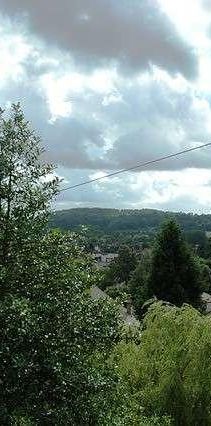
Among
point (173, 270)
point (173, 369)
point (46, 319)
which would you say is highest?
point (46, 319)

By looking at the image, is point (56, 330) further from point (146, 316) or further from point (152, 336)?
point (146, 316)

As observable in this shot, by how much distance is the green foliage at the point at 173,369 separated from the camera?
48.6 feet

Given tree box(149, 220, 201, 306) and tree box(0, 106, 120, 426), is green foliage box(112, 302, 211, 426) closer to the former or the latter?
tree box(0, 106, 120, 426)

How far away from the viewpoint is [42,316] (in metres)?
9.14

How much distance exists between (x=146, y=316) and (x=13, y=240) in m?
8.71

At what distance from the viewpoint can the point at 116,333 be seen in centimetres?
1021

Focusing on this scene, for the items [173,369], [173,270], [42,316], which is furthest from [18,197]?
[173,270]

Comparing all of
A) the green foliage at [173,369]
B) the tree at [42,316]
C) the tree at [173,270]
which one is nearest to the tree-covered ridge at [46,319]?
the tree at [42,316]

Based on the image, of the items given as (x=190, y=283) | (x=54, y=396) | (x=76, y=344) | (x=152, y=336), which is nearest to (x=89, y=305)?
(x=76, y=344)

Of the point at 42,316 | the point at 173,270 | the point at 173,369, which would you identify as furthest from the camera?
the point at 173,270

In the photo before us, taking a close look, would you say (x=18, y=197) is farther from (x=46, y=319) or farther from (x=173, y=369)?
(x=173, y=369)

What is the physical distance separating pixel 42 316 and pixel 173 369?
6.80 m

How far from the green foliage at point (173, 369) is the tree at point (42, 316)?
452 centimetres

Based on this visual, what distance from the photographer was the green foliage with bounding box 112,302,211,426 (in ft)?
48.6
